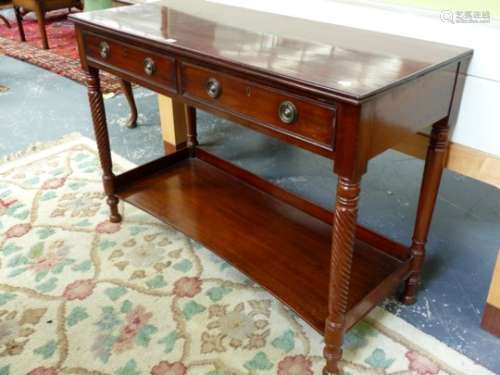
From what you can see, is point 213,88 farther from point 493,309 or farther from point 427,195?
point 493,309

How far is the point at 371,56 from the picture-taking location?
118 centimetres

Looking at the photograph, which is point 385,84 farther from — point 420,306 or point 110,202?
point 110,202

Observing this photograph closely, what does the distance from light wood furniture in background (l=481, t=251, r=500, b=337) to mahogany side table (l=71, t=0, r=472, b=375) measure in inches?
8.5

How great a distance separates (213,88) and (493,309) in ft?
3.39

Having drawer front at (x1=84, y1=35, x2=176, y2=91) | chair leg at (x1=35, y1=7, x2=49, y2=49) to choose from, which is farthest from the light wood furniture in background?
chair leg at (x1=35, y1=7, x2=49, y2=49)

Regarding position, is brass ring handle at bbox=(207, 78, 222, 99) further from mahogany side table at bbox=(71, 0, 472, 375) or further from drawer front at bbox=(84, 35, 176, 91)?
drawer front at bbox=(84, 35, 176, 91)

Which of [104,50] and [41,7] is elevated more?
[104,50]

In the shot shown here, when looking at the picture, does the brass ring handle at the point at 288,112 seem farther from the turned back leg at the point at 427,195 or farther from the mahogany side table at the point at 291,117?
the turned back leg at the point at 427,195

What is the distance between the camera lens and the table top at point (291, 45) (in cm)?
104

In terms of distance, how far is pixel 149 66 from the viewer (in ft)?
4.68

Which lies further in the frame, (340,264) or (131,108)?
(131,108)

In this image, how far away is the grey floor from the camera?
155 centimetres

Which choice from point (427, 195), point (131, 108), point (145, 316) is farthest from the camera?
point (131, 108)
